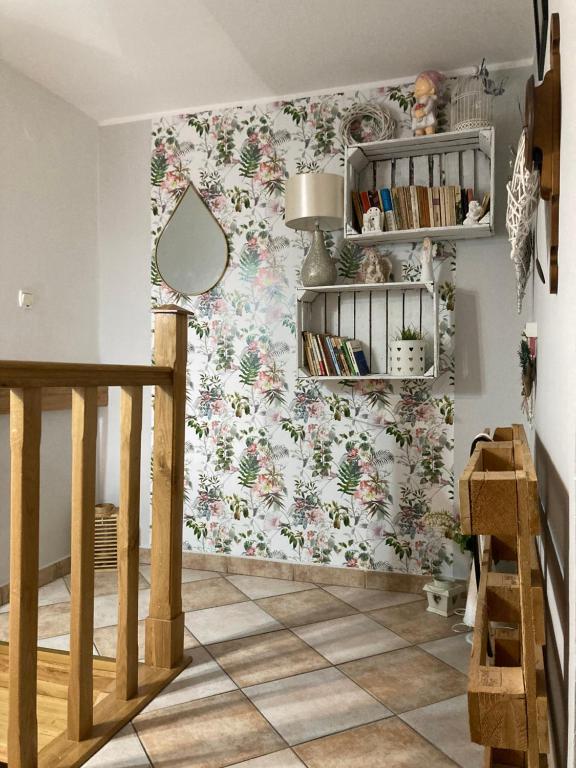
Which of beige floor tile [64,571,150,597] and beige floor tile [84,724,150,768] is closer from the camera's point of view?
beige floor tile [84,724,150,768]

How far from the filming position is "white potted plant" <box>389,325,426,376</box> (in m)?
3.04

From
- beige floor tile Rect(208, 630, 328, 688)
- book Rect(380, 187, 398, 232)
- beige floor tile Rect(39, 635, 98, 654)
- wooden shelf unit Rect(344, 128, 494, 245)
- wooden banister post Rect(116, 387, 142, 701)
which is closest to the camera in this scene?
wooden banister post Rect(116, 387, 142, 701)

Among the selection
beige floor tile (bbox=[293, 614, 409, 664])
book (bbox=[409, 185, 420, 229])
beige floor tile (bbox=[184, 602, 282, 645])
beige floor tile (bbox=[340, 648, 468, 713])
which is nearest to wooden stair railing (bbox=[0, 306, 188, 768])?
beige floor tile (bbox=[184, 602, 282, 645])

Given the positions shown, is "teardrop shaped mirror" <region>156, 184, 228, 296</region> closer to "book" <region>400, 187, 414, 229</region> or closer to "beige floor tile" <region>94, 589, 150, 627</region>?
"book" <region>400, 187, 414, 229</region>

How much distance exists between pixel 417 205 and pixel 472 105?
1.62 ft

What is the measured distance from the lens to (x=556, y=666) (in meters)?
1.19

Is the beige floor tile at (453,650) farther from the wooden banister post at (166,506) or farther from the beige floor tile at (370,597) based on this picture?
the wooden banister post at (166,506)

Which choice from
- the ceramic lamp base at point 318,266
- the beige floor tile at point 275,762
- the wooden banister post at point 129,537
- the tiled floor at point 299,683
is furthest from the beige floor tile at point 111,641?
the ceramic lamp base at point 318,266

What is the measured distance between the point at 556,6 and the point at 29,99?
276 cm

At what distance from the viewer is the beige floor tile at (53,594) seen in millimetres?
3125

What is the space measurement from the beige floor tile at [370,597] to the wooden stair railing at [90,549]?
1.02m

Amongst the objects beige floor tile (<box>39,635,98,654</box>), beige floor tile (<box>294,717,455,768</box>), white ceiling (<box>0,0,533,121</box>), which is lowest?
beige floor tile (<box>294,717,455,768</box>)

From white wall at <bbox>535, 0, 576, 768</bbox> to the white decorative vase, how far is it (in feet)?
5.01

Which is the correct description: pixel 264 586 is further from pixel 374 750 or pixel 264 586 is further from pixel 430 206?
pixel 430 206
